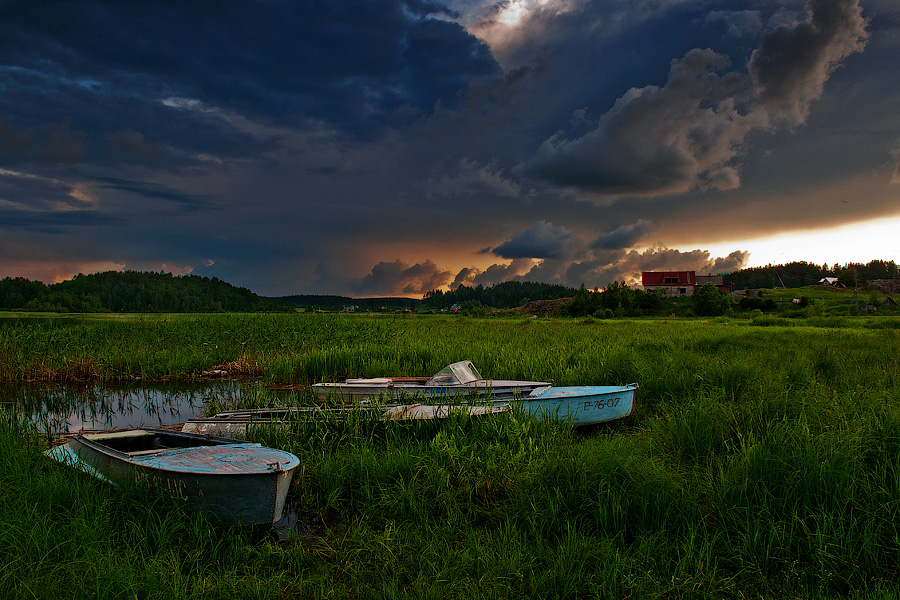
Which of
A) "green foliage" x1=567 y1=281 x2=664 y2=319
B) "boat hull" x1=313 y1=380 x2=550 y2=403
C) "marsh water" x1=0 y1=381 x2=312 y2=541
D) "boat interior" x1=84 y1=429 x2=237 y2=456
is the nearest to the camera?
"boat interior" x1=84 y1=429 x2=237 y2=456

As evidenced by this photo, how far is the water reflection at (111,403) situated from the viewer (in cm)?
1174

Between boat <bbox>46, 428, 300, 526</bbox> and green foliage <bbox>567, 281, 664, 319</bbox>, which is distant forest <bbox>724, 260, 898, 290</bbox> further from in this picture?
boat <bbox>46, 428, 300, 526</bbox>

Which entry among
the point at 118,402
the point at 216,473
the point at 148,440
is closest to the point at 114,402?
the point at 118,402

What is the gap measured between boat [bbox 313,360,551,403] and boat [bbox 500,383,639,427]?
476 mm

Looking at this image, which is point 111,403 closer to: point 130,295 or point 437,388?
point 437,388

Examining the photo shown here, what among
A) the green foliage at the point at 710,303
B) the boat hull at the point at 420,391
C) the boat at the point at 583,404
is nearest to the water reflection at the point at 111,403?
the boat hull at the point at 420,391

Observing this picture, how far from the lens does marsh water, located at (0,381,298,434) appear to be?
11.8 meters

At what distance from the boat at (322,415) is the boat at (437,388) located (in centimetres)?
87

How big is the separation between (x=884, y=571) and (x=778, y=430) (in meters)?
1.95

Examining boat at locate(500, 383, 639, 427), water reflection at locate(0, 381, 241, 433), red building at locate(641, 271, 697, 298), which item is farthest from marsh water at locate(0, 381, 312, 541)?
red building at locate(641, 271, 697, 298)

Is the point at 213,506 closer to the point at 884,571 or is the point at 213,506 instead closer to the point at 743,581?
the point at 743,581

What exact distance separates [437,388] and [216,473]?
520 centimetres

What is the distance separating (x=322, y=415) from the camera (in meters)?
8.14

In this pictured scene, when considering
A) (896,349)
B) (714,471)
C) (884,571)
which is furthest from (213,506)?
(896,349)
